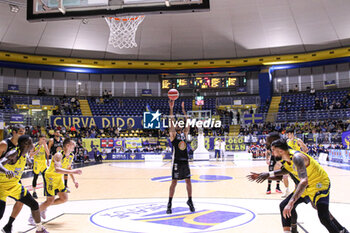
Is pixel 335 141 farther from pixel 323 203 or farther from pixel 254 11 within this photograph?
pixel 323 203

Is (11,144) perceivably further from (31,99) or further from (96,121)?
(31,99)

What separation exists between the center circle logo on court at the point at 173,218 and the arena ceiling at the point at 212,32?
24.2 meters

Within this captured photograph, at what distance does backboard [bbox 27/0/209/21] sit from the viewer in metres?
8.23

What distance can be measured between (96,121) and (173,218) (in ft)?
88.6

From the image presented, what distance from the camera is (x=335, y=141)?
2200 cm

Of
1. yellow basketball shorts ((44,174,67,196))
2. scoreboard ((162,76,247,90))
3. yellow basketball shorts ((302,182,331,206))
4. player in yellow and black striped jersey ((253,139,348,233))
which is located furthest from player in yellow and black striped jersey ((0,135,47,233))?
scoreboard ((162,76,247,90))

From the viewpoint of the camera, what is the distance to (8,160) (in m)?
4.79

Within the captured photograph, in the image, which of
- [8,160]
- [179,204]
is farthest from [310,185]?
[8,160]

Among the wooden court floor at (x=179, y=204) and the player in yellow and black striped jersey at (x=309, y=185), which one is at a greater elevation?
the player in yellow and black striped jersey at (x=309, y=185)

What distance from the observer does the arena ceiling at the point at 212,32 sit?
95.7 ft

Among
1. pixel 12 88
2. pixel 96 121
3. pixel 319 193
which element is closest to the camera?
pixel 319 193

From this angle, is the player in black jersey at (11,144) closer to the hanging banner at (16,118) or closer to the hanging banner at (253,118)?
the hanging banner at (16,118)

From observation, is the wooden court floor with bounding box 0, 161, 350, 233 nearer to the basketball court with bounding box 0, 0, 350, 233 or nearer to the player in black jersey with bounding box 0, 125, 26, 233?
the basketball court with bounding box 0, 0, 350, 233

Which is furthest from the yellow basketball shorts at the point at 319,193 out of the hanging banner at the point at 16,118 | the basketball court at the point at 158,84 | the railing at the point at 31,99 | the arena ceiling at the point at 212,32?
the railing at the point at 31,99
